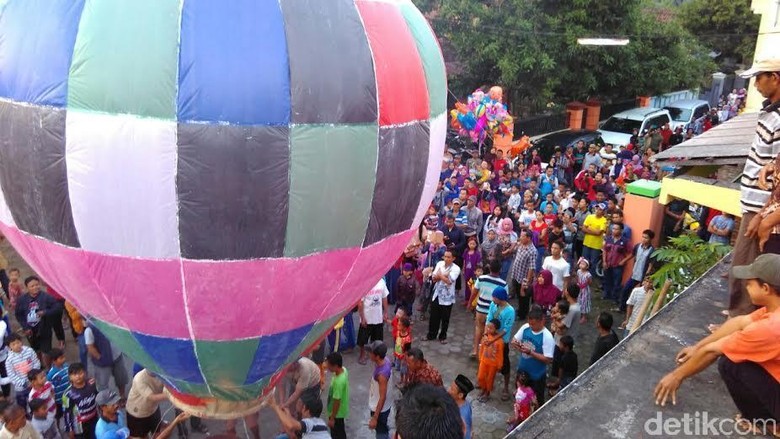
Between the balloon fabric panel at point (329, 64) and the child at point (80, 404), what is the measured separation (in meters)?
3.61

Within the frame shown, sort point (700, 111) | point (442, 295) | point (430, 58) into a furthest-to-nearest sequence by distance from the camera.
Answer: point (700, 111)
point (442, 295)
point (430, 58)

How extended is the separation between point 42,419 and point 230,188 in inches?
140

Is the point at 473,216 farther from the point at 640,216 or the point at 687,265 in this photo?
the point at 687,265

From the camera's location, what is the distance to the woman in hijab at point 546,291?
8.20 meters

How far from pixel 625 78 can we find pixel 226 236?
62.0 ft

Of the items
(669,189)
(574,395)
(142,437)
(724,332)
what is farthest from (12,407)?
(669,189)

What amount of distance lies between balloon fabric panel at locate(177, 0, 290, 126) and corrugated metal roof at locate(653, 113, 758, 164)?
596 cm

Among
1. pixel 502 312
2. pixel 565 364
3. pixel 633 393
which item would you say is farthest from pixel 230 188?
pixel 565 364

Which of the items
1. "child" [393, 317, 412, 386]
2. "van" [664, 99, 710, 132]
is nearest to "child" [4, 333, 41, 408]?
"child" [393, 317, 412, 386]

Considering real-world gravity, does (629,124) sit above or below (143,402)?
above

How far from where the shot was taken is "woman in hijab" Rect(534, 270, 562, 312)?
8.20 meters

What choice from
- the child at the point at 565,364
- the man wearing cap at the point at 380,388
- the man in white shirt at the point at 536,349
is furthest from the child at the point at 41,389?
the child at the point at 565,364

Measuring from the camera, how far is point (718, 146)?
27.5ft

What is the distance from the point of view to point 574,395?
3.66 metres
